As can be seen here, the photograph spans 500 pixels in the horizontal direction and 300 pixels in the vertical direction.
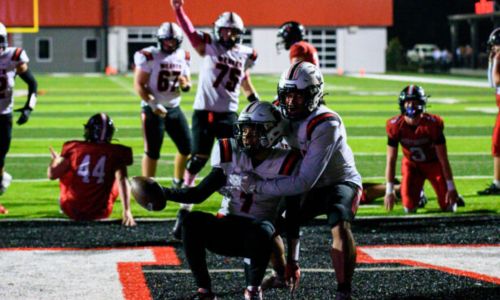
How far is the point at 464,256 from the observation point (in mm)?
7270

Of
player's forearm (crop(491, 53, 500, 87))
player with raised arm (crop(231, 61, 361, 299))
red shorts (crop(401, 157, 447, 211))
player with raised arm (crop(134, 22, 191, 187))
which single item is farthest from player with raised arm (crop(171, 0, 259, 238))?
player with raised arm (crop(231, 61, 361, 299))

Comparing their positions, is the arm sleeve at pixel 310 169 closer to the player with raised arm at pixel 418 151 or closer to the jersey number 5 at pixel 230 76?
the player with raised arm at pixel 418 151

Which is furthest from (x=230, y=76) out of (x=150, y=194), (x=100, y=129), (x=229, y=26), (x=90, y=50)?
(x=90, y=50)

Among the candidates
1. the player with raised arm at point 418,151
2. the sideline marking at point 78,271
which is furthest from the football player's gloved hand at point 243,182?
the player with raised arm at point 418,151

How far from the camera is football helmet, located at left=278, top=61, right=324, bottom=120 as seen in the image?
Answer: 576 cm

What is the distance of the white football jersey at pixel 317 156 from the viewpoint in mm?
5527

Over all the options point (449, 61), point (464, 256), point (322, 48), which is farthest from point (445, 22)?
point (464, 256)

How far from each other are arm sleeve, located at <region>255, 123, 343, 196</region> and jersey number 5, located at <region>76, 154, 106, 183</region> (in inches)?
135

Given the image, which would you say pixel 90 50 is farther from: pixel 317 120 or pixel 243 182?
pixel 243 182

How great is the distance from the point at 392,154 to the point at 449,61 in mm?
45265

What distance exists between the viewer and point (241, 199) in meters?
5.62

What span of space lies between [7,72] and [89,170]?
6.69ft

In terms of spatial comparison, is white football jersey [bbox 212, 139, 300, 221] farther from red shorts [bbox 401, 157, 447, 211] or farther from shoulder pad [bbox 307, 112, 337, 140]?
red shorts [bbox 401, 157, 447, 211]

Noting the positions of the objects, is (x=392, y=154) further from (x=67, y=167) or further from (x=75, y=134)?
(x=75, y=134)
